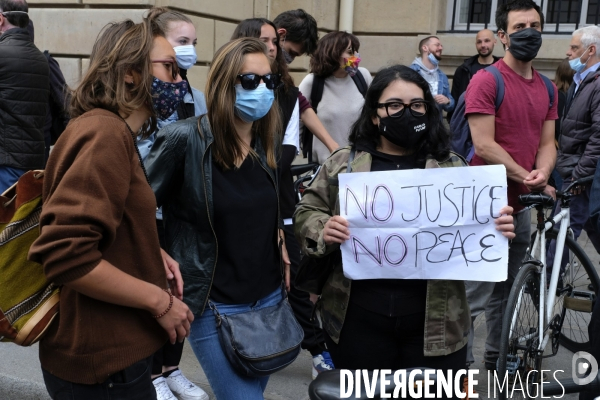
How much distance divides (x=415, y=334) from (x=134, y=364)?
44.1 inches

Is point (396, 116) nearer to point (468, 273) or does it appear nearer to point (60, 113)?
point (468, 273)

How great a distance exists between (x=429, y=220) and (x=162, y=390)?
6.32 feet

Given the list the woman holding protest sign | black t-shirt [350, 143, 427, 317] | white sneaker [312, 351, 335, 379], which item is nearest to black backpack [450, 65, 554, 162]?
white sneaker [312, 351, 335, 379]

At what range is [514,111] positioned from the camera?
4.18 metres

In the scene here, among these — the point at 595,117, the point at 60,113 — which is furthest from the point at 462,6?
the point at 60,113

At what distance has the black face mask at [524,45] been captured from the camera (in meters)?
4.22

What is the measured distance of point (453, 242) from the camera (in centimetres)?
272

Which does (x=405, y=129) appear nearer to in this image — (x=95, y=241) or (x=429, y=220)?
(x=429, y=220)

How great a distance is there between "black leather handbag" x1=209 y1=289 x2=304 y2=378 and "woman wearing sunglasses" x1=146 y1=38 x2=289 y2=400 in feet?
0.12

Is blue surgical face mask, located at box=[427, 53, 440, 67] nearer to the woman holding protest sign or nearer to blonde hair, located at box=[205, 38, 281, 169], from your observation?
the woman holding protest sign

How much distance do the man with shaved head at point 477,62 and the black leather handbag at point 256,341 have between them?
6.82m

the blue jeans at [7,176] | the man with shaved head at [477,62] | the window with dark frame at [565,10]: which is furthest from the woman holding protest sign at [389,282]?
the window with dark frame at [565,10]

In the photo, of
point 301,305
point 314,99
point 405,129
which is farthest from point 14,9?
point 405,129

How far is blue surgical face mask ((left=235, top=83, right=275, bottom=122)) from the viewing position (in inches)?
105
